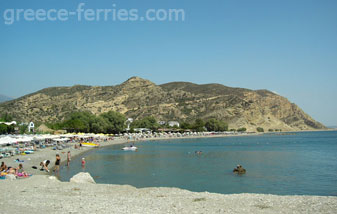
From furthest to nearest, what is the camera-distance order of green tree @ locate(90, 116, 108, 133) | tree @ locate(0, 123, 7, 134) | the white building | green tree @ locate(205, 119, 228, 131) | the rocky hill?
1. the rocky hill
2. green tree @ locate(205, 119, 228, 131)
3. the white building
4. green tree @ locate(90, 116, 108, 133)
5. tree @ locate(0, 123, 7, 134)

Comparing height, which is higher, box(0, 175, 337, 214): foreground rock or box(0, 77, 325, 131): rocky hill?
box(0, 77, 325, 131): rocky hill

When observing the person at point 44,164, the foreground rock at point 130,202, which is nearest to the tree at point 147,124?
the person at point 44,164

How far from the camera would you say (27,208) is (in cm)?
1264

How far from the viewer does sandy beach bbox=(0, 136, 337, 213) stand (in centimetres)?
1293

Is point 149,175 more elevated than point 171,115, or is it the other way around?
point 171,115

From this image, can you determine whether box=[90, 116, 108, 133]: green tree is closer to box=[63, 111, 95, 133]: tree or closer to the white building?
box=[63, 111, 95, 133]: tree

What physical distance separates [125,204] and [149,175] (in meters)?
13.4

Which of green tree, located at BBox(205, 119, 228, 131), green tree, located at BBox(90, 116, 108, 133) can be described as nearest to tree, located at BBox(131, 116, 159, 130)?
green tree, located at BBox(205, 119, 228, 131)

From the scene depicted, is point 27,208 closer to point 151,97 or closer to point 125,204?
point 125,204

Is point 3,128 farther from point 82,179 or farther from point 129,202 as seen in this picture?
point 129,202

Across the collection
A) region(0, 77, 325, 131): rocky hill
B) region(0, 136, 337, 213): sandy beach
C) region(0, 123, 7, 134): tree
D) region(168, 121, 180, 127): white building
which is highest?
region(0, 77, 325, 131): rocky hill

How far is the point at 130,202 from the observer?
14.6 metres

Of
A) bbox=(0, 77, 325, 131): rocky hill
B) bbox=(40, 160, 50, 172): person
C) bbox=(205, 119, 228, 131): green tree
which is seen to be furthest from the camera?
bbox=(0, 77, 325, 131): rocky hill

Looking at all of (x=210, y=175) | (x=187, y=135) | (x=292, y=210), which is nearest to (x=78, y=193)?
(x=292, y=210)
